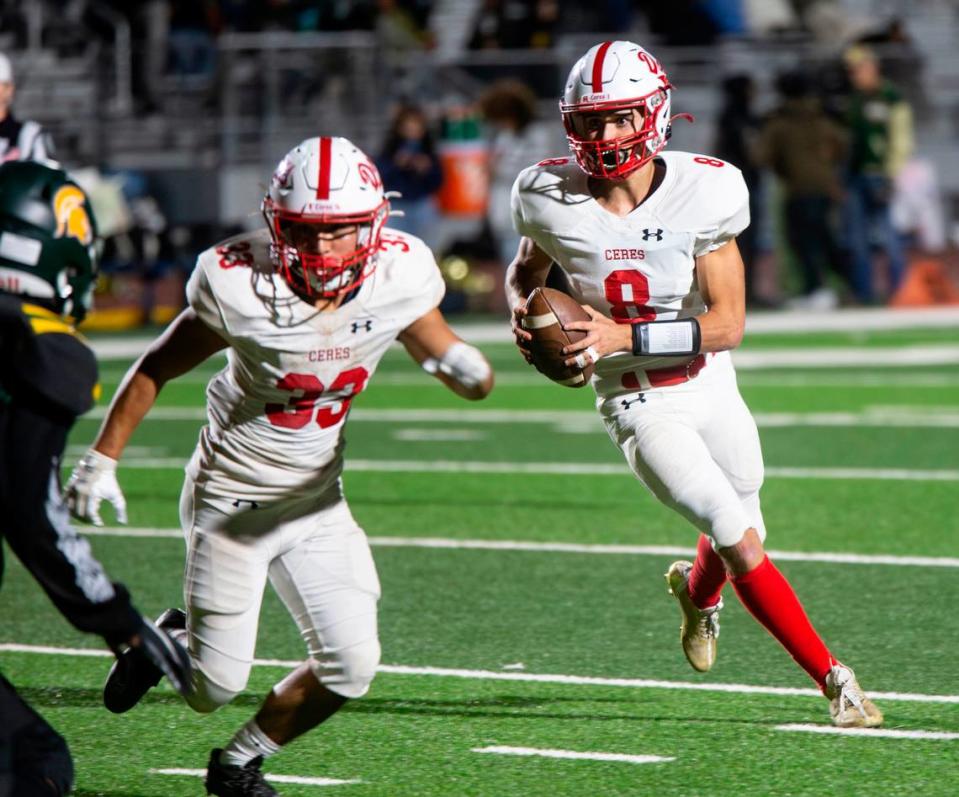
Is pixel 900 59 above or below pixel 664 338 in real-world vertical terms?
below

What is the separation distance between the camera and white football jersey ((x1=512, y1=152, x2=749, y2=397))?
→ 16.4 feet

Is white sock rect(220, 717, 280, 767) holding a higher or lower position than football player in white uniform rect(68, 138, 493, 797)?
lower

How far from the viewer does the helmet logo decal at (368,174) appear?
4125mm

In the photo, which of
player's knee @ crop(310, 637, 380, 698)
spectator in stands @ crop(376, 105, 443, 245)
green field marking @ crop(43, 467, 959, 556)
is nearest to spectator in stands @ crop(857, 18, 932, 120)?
spectator in stands @ crop(376, 105, 443, 245)

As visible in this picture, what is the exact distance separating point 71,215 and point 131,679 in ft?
4.47

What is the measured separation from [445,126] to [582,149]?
12.2 m

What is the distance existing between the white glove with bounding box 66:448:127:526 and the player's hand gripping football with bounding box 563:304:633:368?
124cm

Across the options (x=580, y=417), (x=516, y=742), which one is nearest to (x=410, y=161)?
(x=580, y=417)

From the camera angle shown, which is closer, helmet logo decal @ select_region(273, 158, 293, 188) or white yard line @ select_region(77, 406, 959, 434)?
helmet logo decal @ select_region(273, 158, 293, 188)

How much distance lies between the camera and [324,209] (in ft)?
13.3

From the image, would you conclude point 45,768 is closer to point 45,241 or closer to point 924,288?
point 45,241

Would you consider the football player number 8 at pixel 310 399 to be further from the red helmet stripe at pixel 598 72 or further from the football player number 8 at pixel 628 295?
the red helmet stripe at pixel 598 72

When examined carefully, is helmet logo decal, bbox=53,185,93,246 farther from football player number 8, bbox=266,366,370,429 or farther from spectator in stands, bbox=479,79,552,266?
spectator in stands, bbox=479,79,552,266

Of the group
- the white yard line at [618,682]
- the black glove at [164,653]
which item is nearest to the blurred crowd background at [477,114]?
the white yard line at [618,682]
